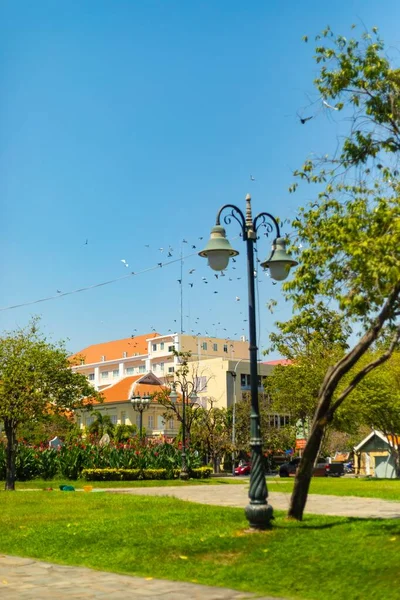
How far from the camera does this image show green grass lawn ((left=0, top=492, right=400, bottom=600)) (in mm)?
8406

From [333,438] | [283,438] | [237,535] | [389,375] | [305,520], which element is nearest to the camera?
[237,535]

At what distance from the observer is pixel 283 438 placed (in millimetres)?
63750

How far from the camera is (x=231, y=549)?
33.4ft

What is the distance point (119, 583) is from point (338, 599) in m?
2.63

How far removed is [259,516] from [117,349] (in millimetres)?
126443

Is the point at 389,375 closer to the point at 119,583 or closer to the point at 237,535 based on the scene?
the point at 237,535

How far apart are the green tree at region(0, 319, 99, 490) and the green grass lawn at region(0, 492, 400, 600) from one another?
1361cm

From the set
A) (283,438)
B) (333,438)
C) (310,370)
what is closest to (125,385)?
(333,438)

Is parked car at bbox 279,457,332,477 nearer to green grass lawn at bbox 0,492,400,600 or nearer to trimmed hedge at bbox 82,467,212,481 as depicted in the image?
trimmed hedge at bbox 82,467,212,481

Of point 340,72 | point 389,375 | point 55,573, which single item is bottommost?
point 55,573

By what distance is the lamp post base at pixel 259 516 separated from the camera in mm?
11188

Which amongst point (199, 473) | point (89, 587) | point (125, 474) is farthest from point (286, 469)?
point (89, 587)

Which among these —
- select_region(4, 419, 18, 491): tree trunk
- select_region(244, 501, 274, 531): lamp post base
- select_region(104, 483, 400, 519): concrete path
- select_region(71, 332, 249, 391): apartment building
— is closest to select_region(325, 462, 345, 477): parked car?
select_region(4, 419, 18, 491): tree trunk

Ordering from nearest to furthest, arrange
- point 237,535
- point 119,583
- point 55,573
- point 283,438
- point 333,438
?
1. point 119,583
2. point 55,573
3. point 237,535
4. point 283,438
5. point 333,438
